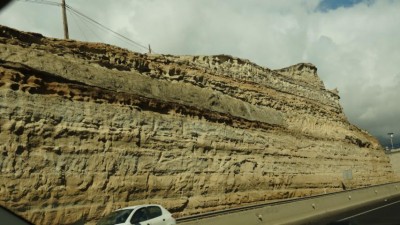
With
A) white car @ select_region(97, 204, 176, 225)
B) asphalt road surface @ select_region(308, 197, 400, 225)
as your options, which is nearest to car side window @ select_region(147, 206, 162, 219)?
white car @ select_region(97, 204, 176, 225)

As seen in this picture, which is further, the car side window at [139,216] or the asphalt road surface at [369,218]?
the asphalt road surface at [369,218]

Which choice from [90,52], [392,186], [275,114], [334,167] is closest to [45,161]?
[90,52]

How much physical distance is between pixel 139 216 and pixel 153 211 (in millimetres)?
896

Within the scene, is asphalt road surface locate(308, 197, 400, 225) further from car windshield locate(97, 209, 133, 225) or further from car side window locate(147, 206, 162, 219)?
car windshield locate(97, 209, 133, 225)

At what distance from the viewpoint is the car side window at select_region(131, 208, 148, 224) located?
14194mm

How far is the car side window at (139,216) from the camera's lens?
46.6 feet

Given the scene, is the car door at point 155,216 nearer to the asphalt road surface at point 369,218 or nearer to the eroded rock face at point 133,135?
the eroded rock face at point 133,135

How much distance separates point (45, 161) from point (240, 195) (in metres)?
14.3

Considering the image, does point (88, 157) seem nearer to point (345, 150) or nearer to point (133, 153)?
point (133, 153)

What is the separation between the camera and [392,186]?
44.0 metres


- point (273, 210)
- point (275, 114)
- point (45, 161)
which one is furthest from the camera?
point (275, 114)

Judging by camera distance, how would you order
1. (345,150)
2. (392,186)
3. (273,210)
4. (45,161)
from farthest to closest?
(345,150) → (392,186) → (273,210) → (45,161)

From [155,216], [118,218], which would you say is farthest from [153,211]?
[118,218]

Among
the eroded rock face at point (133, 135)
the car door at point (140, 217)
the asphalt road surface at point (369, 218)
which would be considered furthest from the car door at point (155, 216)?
the asphalt road surface at point (369, 218)
